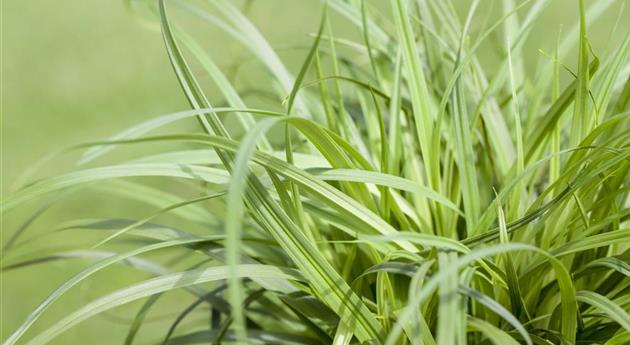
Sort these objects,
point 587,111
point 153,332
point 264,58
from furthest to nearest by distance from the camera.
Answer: point 153,332, point 264,58, point 587,111

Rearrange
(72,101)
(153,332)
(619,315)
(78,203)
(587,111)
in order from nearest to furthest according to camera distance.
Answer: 1. (619,315)
2. (587,111)
3. (153,332)
4. (78,203)
5. (72,101)

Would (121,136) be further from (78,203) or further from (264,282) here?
(78,203)

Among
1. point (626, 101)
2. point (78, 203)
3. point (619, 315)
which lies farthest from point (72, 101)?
point (619, 315)

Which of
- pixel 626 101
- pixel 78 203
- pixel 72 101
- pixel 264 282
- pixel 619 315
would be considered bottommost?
pixel 619 315

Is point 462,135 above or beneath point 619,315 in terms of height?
above

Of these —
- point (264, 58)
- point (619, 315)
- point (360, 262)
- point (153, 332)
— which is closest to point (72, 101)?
point (153, 332)

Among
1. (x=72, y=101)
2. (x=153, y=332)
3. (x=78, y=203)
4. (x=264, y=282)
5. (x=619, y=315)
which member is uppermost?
(x=72, y=101)

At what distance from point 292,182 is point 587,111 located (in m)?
0.27

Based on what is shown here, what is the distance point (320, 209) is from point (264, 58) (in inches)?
10.0

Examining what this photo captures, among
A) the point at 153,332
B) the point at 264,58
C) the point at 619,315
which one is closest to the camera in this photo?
the point at 619,315

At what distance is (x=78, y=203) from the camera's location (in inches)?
63.7

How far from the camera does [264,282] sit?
721 mm

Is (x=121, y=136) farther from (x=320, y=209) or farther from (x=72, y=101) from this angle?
(x=72, y=101)

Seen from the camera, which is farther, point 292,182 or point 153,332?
point 153,332
